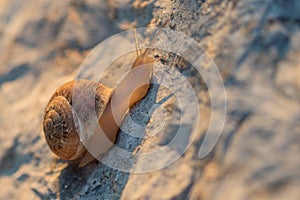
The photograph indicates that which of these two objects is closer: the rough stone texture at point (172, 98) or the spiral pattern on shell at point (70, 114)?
the rough stone texture at point (172, 98)

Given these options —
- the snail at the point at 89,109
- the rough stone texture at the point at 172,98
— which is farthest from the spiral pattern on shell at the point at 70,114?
the rough stone texture at the point at 172,98

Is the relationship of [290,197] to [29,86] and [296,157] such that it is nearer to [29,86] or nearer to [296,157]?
[296,157]

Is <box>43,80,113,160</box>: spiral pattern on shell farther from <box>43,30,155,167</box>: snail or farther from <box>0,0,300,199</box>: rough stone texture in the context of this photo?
<box>0,0,300,199</box>: rough stone texture

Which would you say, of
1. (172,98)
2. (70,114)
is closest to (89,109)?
(70,114)

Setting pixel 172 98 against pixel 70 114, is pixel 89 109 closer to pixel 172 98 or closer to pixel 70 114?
pixel 70 114

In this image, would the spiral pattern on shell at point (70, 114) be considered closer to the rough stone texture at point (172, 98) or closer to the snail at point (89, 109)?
the snail at point (89, 109)

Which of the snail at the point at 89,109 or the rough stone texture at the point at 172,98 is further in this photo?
the snail at the point at 89,109

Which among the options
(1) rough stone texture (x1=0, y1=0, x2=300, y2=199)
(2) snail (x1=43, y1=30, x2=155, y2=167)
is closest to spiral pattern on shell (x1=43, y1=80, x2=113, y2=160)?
(2) snail (x1=43, y1=30, x2=155, y2=167)
